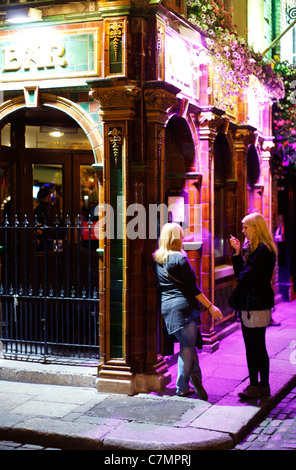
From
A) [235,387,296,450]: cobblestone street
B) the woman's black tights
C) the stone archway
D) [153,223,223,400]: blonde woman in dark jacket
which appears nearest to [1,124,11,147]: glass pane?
the stone archway

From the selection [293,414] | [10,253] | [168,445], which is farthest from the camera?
[10,253]

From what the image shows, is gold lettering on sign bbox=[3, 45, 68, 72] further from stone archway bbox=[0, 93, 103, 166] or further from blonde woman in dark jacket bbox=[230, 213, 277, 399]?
blonde woman in dark jacket bbox=[230, 213, 277, 399]

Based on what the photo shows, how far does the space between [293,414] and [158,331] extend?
1.87 m

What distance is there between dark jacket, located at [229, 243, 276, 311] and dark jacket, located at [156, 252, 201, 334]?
0.53 metres

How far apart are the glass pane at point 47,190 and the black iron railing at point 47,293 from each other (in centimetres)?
33

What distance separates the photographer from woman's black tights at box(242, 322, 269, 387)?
689cm

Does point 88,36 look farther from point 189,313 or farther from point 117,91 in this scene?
point 189,313

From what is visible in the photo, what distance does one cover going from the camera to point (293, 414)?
22.1ft

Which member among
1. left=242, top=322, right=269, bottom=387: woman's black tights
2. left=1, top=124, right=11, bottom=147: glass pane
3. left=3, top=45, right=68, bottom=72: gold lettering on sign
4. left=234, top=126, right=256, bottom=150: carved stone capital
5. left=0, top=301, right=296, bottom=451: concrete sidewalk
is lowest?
left=0, top=301, right=296, bottom=451: concrete sidewalk

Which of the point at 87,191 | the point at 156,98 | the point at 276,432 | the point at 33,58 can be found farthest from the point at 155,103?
the point at 276,432

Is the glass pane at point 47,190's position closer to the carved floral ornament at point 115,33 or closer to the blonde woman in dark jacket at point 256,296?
the carved floral ornament at point 115,33

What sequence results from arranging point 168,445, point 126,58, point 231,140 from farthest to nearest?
point 231,140, point 126,58, point 168,445

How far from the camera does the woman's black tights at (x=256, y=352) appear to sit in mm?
6891

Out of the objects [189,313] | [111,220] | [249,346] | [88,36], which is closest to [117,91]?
[88,36]
